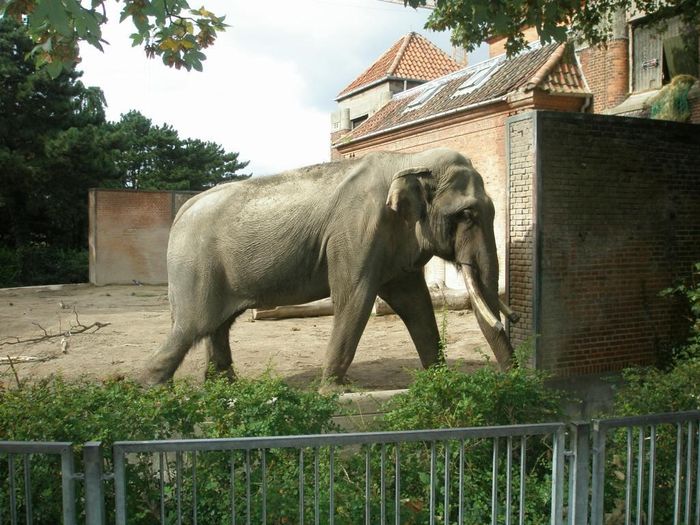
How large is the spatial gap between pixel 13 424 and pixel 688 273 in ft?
29.8

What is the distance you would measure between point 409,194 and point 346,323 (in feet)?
4.41

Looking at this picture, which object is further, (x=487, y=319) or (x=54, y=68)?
(x=487, y=319)

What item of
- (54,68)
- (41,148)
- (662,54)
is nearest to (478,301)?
(54,68)

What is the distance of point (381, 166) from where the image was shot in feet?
23.0

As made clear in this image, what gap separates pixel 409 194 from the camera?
6.54 meters

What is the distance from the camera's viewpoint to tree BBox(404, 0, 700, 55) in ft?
20.6

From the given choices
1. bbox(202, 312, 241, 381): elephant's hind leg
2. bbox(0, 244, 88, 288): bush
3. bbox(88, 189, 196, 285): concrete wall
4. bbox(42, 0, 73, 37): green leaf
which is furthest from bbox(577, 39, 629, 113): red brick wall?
bbox(0, 244, 88, 288): bush

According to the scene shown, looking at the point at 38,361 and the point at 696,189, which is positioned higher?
the point at 696,189

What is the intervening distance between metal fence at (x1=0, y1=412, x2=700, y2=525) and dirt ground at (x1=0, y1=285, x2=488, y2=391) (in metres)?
1.85

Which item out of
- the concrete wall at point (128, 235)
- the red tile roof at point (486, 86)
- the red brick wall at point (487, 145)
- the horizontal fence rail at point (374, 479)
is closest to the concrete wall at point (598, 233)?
the horizontal fence rail at point (374, 479)

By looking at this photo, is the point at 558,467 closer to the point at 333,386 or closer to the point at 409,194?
the point at 333,386

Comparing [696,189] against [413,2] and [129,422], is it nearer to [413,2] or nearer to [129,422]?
[413,2]

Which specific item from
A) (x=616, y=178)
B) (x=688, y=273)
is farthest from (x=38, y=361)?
(x=688, y=273)

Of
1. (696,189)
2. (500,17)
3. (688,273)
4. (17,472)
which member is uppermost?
(500,17)
